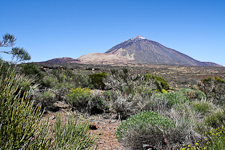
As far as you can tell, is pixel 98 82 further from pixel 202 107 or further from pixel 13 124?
pixel 13 124

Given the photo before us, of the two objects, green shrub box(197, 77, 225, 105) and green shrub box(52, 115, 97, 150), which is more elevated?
green shrub box(52, 115, 97, 150)

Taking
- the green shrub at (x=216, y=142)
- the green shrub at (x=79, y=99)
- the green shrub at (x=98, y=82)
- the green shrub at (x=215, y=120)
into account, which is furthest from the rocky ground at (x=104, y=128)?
the green shrub at (x=98, y=82)

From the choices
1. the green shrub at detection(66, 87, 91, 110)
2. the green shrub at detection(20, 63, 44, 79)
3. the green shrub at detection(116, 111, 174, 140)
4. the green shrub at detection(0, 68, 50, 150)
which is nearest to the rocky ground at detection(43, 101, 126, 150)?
the green shrub at detection(116, 111, 174, 140)

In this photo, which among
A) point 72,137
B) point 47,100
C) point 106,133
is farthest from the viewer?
point 47,100

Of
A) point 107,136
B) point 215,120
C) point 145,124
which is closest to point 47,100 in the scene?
point 107,136

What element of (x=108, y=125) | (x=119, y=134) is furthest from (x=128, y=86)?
(x=119, y=134)

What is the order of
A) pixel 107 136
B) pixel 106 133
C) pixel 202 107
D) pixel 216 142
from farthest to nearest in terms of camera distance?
pixel 202 107 → pixel 106 133 → pixel 107 136 → pixel 216 142

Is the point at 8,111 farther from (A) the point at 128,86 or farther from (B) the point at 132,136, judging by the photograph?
(A) the point at 128,86

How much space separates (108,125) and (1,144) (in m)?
4.10

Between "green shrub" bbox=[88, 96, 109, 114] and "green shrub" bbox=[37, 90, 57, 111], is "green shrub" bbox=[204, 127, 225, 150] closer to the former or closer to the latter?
"green shrub" bbox=[88, 96, 109, 114]

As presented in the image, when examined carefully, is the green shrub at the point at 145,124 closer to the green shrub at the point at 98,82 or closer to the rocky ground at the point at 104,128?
the rocky ground at the point at 104,128

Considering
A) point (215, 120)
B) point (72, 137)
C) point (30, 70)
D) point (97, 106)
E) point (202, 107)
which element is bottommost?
point (97, 106)

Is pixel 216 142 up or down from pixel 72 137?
down

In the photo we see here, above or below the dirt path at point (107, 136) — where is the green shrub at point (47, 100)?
above
